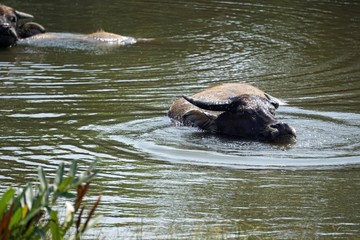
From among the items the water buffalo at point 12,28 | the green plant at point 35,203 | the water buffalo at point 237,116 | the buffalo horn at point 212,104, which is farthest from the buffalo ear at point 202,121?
the water buffalo at point 12,28

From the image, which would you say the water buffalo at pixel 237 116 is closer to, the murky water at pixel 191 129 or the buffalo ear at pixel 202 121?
the buffalo ear at pixel 202 121

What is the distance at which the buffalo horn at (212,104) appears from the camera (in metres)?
11.1

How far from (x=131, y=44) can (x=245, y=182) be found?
9.92 m

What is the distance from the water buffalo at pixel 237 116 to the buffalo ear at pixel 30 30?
26.2 feet

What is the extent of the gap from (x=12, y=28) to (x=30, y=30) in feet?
2.04

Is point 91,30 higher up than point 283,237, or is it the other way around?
point 283,237

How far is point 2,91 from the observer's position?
1365 centimetres

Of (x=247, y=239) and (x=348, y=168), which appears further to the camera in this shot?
(x=348, y=168)

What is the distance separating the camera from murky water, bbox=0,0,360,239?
7.81m

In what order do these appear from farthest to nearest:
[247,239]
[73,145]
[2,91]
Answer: [2,91]
[73,145]
[247,239]

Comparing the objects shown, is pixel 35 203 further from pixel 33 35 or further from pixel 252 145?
pixel 33 35

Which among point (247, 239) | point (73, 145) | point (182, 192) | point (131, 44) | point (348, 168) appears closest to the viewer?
point (247, 239)

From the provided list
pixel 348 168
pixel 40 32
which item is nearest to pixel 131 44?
pixel 40 32

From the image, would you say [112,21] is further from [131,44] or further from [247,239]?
[247,239]
